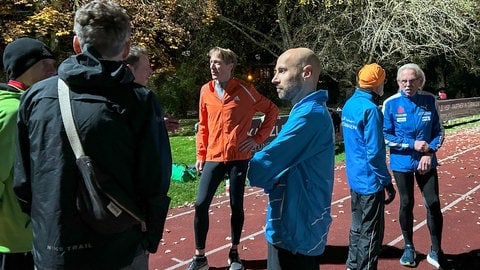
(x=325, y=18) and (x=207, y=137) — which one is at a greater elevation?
(x=325, y=18)

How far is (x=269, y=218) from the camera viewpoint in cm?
276

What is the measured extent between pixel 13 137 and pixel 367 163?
8.85 ft

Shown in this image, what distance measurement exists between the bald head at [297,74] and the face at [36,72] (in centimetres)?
139

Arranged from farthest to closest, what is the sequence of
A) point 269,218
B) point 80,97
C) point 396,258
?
point 396,258 < point 269,218 < point 80,97

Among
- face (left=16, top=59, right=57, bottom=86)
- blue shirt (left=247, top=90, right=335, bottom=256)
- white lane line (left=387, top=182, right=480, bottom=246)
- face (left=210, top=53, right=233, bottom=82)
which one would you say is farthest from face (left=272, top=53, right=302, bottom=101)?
white lane line (left=387, top=182, right=480, bottom=246)

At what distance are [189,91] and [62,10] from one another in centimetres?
994

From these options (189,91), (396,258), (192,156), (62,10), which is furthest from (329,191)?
(189,91)

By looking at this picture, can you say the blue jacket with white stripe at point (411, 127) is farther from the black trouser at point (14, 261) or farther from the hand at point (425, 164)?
the black trouser at point (14, 261)

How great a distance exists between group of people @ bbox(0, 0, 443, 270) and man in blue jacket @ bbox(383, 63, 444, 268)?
1cm

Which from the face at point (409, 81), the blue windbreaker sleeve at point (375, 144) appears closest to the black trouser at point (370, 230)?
the blue windbreaker sleeve at point (375, 144)

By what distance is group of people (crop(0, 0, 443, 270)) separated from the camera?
6.15 feet

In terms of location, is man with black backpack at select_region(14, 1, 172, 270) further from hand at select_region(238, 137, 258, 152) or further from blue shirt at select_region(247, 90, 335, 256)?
hand at select_region(238, 137, 258, 152)

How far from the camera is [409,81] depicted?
4.60 m

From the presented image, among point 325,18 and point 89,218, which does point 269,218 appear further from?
point 325,18
